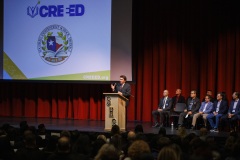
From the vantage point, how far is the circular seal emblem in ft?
34.9

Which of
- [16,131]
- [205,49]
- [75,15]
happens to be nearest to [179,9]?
[205,49]

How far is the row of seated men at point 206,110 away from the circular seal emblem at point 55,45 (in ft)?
9.01

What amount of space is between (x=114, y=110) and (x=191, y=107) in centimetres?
224

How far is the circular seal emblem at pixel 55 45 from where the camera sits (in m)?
10.6

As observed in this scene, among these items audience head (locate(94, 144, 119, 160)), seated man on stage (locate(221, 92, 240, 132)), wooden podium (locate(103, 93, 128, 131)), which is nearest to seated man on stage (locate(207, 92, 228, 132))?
seated man on stage (locate(221, 92, 240, 132))

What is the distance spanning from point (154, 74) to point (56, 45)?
8.54 feet

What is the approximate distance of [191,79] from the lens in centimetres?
1041

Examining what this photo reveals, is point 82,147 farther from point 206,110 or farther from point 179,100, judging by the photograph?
A: point 179,100

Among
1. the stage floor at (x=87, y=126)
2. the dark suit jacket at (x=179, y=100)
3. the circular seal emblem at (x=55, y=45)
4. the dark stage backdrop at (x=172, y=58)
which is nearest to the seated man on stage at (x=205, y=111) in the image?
the stage floor at (x=87, y=126)

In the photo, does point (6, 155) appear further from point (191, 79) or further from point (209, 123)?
point (191, 79)

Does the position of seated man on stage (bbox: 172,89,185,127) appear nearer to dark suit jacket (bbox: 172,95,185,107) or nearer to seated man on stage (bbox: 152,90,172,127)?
dark suit jacket (bbox: 172,95,185,107)

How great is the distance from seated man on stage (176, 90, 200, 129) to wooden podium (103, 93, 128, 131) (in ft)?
5.63

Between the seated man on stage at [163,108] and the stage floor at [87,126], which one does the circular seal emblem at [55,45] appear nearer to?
the stage floor at [87,126]

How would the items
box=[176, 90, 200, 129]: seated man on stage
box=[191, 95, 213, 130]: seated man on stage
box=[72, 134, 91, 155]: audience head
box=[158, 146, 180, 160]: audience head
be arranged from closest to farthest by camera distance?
box=[158, 146, 180, 160]: audience head < box=[72, 134, 91, 155]: audience head < box=[191, 95, 213, 130]: seated man on stage < box=[176, 90, 200, 129]: seated man on stage
